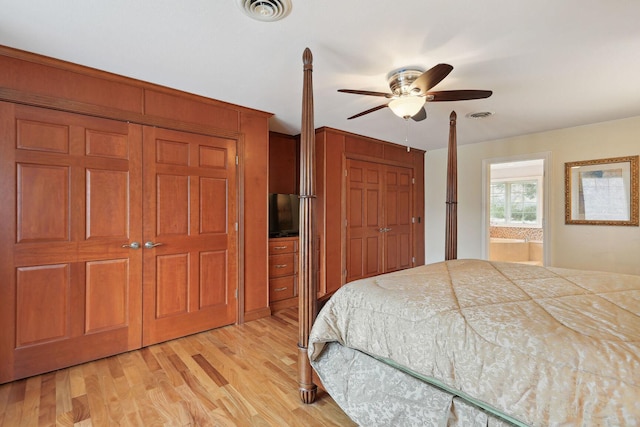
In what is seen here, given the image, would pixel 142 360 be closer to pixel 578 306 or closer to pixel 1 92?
pixel 1 92

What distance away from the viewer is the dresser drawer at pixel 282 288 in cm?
359

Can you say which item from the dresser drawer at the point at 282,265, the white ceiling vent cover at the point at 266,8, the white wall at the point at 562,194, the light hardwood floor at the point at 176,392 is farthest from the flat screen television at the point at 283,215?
the white wall at the point at 562,194

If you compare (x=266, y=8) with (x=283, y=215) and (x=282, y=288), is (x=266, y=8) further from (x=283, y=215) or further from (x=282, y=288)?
(x=282, y=288)

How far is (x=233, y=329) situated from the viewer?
118 inches

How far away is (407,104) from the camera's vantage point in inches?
87.6

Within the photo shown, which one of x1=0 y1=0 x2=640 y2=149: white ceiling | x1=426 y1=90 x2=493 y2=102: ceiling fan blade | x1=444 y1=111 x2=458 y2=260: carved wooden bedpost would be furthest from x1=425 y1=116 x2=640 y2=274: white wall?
x1=426 y1=90 x2=493 y2=102: ceiling fan blade

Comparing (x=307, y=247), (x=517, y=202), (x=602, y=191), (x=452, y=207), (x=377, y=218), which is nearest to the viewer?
(x=307, y=247)

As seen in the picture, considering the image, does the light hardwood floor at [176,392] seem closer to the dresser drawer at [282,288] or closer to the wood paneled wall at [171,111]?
the wood paneled wall at [171,111]

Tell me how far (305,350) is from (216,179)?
6.20 feet

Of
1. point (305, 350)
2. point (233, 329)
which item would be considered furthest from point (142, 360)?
point (305, 350)

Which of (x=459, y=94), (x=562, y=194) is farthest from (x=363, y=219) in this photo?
(x=562, y=194)

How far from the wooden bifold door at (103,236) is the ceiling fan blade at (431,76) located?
6.40ft

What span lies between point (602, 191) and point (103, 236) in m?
5.39

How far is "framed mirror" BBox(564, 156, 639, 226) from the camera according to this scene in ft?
11.4
